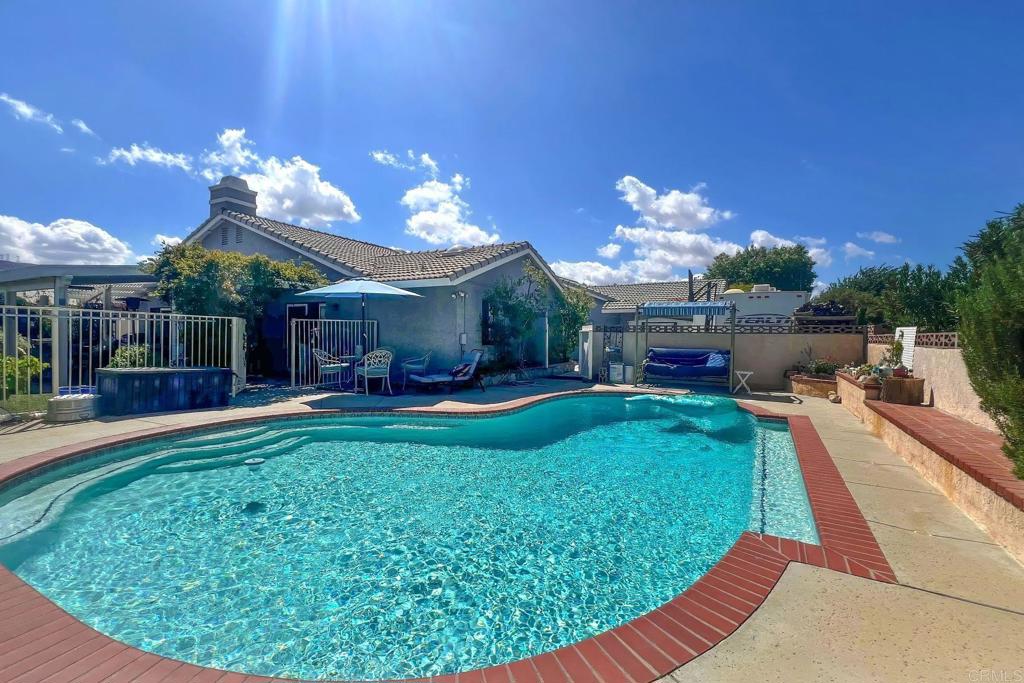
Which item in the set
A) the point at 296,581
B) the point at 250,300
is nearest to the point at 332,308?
the point at 250,300

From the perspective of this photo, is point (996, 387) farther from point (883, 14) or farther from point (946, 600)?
point (883, 14)

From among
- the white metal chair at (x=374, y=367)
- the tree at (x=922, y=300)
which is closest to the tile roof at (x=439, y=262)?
the white metal chair at (x=374, y=367)

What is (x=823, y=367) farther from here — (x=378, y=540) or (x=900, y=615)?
(x=378, y=540)

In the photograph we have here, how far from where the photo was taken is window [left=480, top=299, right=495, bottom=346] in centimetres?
1409

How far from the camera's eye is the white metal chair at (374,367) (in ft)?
35.9

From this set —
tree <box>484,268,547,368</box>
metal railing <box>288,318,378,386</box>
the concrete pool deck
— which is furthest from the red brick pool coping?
tree <box>484,268,547,368</box>

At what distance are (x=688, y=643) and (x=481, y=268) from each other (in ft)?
38.2

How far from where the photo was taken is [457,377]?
11.6 metres

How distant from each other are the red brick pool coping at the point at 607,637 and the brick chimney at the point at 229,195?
17.7 meters

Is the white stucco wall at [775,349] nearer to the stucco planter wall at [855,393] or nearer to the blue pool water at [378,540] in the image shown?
the stucco planter wall at [855,393]

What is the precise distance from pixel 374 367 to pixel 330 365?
112 cm

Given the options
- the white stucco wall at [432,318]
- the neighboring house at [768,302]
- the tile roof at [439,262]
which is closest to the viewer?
the tile roof at [439,262]

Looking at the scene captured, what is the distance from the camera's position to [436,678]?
207 centimetres

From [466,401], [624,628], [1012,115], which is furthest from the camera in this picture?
[466,401]
